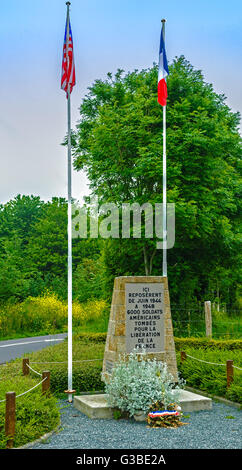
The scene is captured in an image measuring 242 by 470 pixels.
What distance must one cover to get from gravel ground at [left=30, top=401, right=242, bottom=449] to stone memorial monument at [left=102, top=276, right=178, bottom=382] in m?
Result: 1.50

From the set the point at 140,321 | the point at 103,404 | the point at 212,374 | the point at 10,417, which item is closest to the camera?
the point at 10,417

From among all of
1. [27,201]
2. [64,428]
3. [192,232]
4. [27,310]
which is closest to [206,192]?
[192,232]

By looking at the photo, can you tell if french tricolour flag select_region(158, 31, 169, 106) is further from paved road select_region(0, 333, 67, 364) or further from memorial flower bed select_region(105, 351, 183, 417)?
paved road select_region(0, 333, 67, 364)

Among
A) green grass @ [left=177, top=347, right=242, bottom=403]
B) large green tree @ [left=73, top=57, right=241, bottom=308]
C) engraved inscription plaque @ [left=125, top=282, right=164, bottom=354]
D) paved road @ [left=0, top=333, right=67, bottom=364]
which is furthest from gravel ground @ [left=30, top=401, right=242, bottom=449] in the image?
large green tree @ [left=73, top=57, right=241, bottom=308]

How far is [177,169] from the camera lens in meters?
18.7

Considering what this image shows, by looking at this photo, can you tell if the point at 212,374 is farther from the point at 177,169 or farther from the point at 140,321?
the point at 177,169

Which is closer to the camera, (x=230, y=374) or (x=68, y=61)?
(x=230, y=374)

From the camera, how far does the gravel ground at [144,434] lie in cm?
711

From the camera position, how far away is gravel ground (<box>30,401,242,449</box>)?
7.11 meters

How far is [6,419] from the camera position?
6984mm

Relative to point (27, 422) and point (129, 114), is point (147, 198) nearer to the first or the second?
point (129, 114)

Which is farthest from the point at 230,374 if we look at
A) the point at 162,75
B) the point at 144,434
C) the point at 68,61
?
the point at 162,75

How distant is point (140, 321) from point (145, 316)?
161 millimetres

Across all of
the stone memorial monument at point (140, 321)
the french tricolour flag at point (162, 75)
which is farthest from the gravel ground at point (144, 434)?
the french tricolour flag at point (162, 75)
